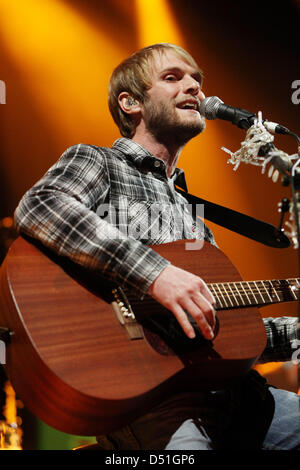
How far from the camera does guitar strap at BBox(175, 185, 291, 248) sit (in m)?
1.93

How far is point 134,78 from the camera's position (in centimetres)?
210

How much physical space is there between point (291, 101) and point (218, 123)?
59cm

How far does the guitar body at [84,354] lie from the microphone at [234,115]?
686 mm

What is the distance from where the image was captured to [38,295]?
117 cm

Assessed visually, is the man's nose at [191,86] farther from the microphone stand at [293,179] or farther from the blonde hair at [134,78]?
the microphone stand at [293,179]

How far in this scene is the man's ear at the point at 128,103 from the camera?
6.89 ft

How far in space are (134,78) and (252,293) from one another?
121 centimetres

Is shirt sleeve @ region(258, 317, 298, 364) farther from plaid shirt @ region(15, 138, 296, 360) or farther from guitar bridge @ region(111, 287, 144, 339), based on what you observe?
guitar bridge @ region(111, 287, 144, 339)

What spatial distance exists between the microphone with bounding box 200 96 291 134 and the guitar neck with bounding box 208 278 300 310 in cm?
55

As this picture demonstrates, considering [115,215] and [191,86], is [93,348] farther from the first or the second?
[191,86]

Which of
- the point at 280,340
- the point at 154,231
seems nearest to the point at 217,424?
the point at 280,340

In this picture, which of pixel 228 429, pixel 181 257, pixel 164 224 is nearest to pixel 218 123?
pixel 164 224

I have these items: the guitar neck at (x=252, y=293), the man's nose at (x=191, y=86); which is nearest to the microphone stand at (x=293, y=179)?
the guitar neck at (x=252, y=293)
